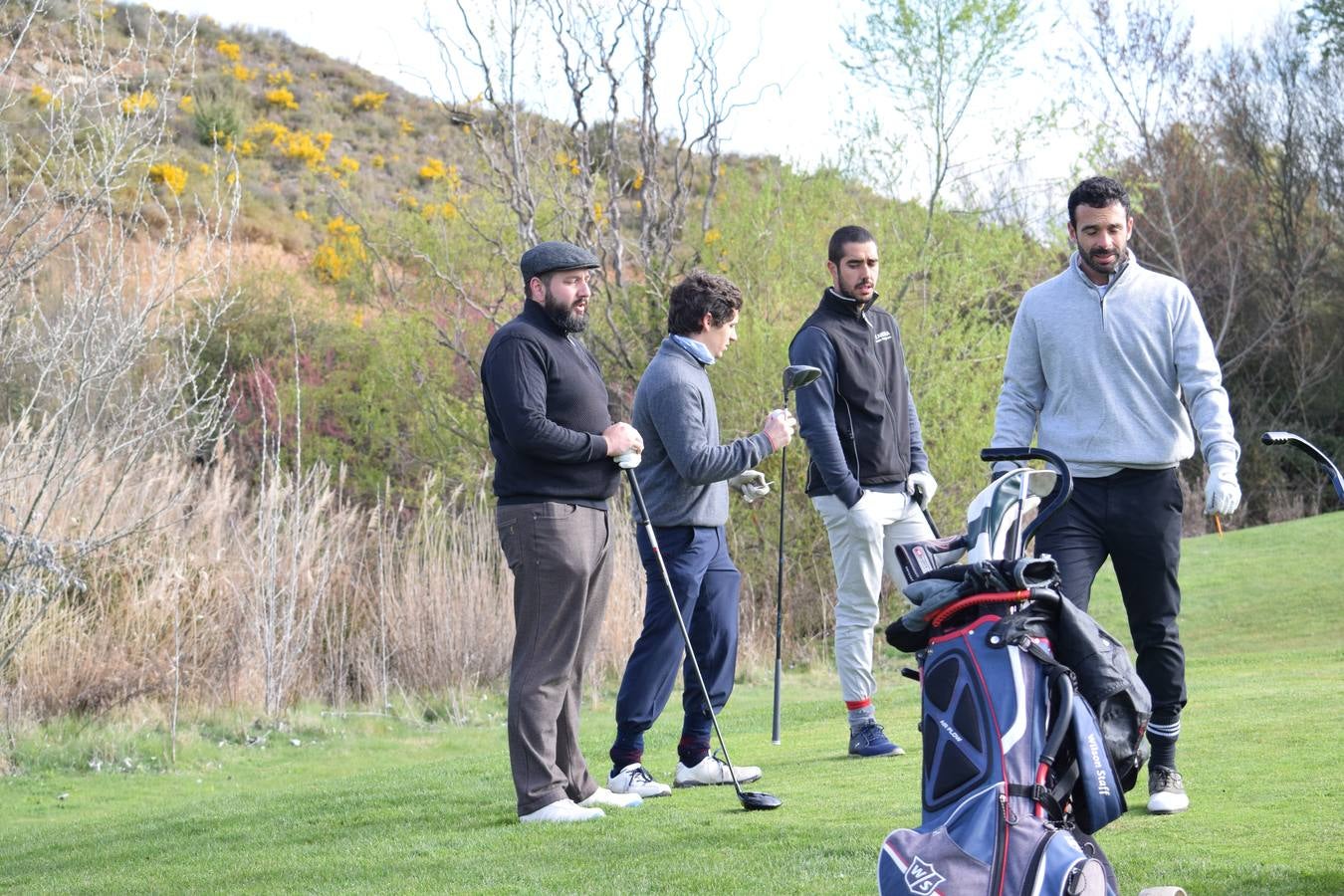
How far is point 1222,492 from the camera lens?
4.43 metres

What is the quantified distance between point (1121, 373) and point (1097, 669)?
1.71 metres

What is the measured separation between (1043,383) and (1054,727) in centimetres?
206

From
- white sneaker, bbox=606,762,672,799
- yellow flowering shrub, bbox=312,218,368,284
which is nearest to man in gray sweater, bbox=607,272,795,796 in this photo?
white sneaker, bbox=606,762,672,799

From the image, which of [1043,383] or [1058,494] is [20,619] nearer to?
[1043,383]

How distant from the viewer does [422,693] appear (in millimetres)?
11227

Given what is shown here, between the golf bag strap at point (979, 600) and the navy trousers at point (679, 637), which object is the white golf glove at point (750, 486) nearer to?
the navy trousers at point (679, 637)

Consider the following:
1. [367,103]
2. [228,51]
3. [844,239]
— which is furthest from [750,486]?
[228,51]

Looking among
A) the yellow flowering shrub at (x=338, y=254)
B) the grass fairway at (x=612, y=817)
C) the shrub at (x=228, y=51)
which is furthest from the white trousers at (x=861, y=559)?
the shrub at (x=228, y=51)

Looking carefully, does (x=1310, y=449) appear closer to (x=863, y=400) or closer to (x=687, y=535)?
(x=687, y=535)

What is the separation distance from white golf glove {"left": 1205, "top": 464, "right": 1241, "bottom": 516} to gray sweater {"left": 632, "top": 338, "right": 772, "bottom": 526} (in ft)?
5.48

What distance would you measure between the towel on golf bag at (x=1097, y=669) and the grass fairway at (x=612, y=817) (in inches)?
22.9

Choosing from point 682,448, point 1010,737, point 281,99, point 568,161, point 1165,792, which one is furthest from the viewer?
point 281,99

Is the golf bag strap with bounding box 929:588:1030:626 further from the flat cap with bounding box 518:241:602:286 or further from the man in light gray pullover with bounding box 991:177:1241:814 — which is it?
the flat cap with bounding box 518:241:602:286

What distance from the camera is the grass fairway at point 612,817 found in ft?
14.0
